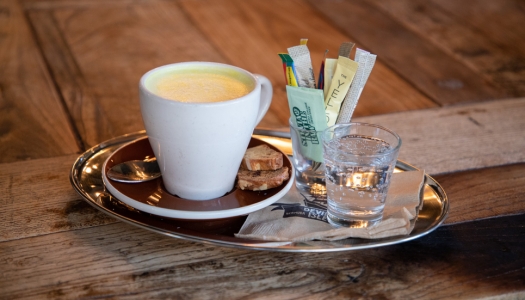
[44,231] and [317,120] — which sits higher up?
[317,120]

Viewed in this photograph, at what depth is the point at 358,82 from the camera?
744 mm

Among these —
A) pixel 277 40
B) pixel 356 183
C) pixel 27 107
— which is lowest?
pixel 27 107

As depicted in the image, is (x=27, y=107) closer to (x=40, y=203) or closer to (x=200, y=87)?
(x=40, y=203)

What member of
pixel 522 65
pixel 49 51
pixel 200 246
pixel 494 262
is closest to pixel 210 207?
pixel 200 246

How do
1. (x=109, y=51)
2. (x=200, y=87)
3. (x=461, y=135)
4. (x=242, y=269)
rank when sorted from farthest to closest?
(x=109, y=51)
(x=461, y=135)
(x=200, y=87)
(x=242, y=269)

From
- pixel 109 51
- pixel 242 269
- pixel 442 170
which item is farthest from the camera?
pixel 109 51

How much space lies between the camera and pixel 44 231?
0.69 metres

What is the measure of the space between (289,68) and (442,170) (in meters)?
0.30

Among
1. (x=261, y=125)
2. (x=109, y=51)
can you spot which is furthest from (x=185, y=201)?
(x=109, y=51)

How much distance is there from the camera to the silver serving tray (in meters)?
0.63

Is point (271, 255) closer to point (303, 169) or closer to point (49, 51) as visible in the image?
point (303, 169)

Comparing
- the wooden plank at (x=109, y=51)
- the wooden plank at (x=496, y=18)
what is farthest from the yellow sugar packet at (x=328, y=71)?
the wooden plank at (x=496, y=18)

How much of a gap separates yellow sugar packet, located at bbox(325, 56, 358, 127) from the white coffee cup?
93mm

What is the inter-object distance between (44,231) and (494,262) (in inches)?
20.0
